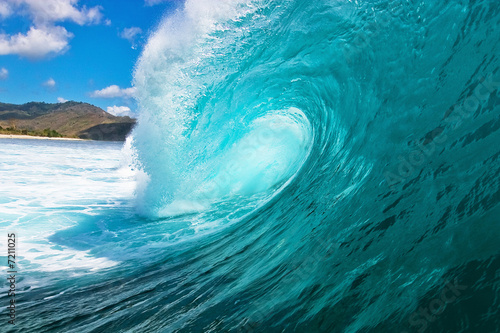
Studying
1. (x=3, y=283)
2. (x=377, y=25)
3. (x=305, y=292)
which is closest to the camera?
(x=305, y=292)

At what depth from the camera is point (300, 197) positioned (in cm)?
633

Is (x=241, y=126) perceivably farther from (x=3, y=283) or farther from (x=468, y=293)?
(x=468, y=293)

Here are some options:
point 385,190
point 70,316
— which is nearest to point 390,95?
point 385,190

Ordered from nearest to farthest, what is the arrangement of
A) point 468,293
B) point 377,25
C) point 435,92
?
1. point 468,293
2. point 435,92
3. point 377,25

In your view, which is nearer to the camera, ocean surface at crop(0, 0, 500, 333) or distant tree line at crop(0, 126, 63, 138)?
ocean surface at crop(0, 0, 500, 333)

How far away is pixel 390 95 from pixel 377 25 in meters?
1.46

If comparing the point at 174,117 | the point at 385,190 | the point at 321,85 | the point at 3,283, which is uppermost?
the point at 174,117

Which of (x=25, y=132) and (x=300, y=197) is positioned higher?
(x=25, y=132)

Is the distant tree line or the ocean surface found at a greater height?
the distant tree line

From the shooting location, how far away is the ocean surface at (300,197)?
2770 mm

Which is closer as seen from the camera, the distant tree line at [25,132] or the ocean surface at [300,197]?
the ocean surface at [300,197]

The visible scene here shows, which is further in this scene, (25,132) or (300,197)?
(25,132)

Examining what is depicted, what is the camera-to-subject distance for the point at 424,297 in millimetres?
2426

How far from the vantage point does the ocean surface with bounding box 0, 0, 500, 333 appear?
2770mm
